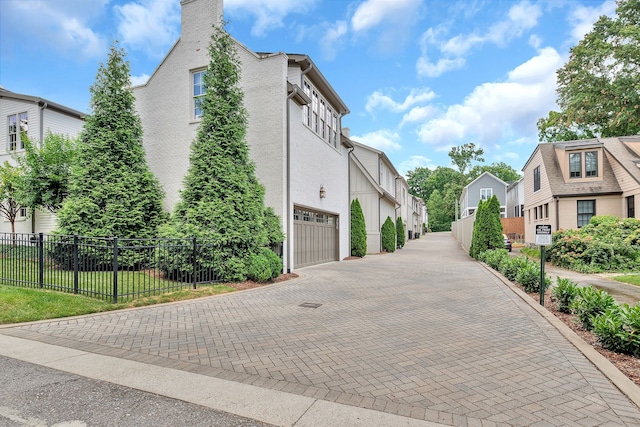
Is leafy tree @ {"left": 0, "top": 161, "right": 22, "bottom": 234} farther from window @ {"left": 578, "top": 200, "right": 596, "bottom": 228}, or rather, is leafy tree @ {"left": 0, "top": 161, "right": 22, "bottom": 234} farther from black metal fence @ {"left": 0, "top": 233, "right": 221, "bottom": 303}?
window @ {"left": 578, "top": 200, "right": 596, "bottom": 228}

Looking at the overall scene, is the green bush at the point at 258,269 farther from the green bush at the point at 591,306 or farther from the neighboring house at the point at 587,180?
the neighboring house at the point at 587,180

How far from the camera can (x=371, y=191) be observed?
22922 millimetres

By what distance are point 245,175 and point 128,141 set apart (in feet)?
15.8

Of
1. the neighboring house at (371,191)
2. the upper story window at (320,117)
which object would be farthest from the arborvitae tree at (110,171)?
the neighboring house at (371,191)

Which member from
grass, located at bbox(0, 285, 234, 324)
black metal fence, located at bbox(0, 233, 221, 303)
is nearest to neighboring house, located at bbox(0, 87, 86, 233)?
black metal fence, located at bbox(0, 233, 221, 303)

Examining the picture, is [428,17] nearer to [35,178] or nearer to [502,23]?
[502,23]

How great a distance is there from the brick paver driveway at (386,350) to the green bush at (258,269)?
5.59 ft

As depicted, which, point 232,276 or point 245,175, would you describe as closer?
point 232,276

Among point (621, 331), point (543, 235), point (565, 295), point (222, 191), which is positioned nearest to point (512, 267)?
point (543, 235)

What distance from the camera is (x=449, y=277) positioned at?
11445 mm

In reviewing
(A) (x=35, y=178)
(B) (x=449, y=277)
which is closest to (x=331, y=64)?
(B) (x=449, y=277)

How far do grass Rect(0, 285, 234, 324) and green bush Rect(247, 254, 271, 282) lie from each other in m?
2.10

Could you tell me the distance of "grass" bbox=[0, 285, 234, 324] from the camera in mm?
6093

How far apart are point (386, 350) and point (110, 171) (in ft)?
35.9
